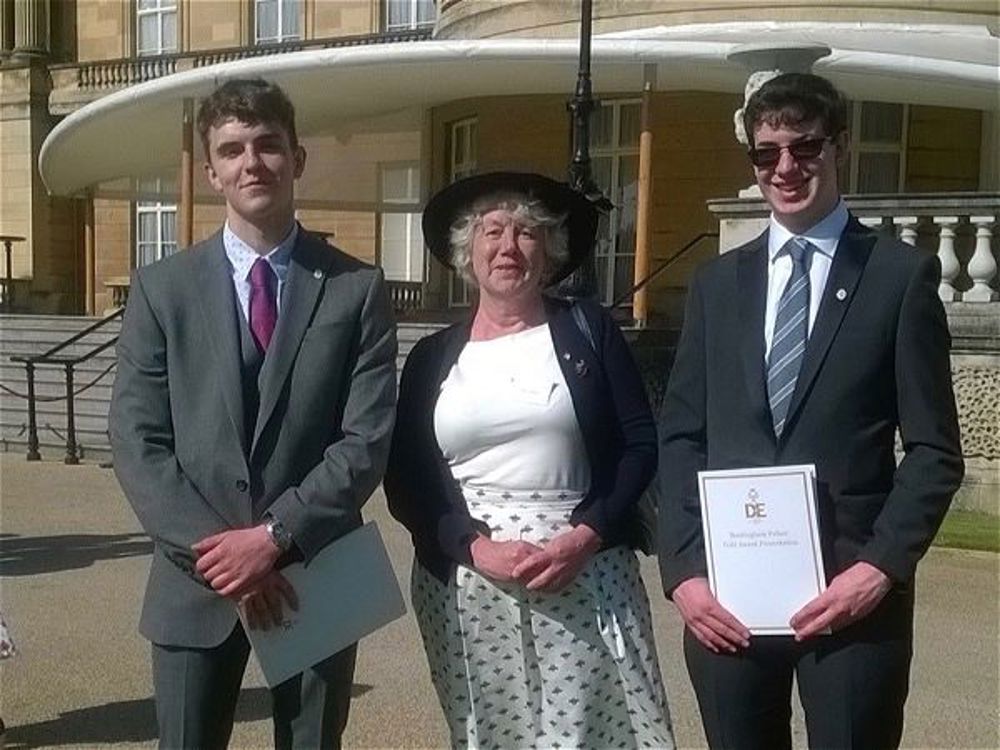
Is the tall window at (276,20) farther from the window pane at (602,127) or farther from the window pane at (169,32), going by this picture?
the window pane at (602,127)

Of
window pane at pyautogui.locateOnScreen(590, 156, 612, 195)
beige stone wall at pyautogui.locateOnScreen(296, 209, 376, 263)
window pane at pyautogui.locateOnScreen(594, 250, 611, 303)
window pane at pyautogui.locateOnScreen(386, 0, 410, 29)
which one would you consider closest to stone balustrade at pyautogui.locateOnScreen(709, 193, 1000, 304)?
window pane at pyautogui.locateOnScreen(594, 250, 611, 303)

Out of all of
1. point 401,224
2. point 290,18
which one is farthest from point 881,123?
point 290,18

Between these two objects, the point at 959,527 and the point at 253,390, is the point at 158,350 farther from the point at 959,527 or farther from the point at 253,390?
the point at 959,527

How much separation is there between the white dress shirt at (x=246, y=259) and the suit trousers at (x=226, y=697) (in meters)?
0.85

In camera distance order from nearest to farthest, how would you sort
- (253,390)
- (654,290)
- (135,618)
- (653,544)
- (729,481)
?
(729,481) < (253,390) < (653,544) < (135,618) < (654,290)

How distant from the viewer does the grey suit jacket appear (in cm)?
316

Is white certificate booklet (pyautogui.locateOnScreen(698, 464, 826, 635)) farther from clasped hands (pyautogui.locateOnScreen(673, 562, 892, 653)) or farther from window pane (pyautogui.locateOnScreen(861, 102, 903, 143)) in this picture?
window pane (pyautogui.locateOnScreen(861, 102, 903, 143))

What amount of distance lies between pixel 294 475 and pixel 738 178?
15557 mm

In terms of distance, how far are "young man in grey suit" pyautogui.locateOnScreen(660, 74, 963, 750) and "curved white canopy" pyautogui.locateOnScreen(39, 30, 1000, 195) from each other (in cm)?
1001

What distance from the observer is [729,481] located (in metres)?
2.96

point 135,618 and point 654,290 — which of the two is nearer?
point 135,618

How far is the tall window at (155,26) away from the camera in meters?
29.1

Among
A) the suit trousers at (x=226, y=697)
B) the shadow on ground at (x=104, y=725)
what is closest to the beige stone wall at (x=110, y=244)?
the shadow on ground at (x=104, y=725)

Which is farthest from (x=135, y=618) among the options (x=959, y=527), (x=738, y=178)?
(x=738, y=178)
